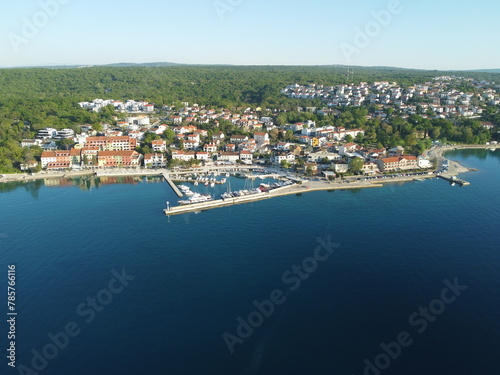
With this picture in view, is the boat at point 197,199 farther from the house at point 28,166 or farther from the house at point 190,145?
the house at point 28,166

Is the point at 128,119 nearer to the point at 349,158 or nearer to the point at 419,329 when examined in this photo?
→ the point at 349,158

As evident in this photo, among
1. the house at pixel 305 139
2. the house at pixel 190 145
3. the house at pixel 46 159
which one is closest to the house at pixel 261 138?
the house at pixel 305 139

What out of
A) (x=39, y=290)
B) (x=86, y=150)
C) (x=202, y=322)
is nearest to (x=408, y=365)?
(x=202, y=322)

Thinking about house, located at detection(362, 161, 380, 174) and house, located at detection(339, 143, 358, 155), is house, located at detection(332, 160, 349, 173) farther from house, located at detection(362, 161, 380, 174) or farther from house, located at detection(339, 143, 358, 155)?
house, located at detection(339, 143, 358, 155)

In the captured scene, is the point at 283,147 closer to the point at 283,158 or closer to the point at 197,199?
the point at 283,158

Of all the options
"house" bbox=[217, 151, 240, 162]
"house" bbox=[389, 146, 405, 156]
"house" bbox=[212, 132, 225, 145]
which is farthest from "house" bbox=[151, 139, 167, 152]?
"house" bbox=[389, 146, 405, 156]

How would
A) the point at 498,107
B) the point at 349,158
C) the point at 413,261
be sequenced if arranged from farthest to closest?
the point at 498,107 → the point at 349,158 → the point at 413,261
